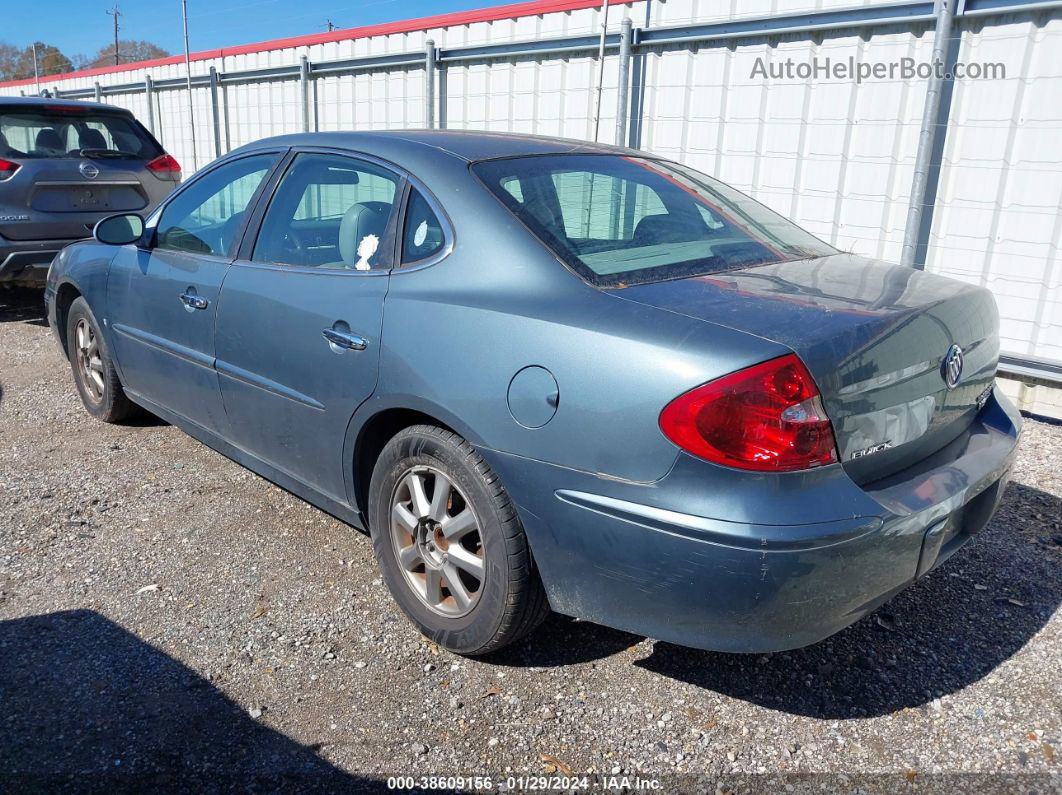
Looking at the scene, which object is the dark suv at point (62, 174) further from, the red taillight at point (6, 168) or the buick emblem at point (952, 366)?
the buick emblem at point (952, 366)

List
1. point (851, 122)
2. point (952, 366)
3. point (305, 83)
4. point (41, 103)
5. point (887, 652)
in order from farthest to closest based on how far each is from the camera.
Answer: point (305, 83)
point (41, 103)
point (851, 122)
point (887, 652)
point (952, 366)

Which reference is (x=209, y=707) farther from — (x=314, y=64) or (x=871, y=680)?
(x=314, y=64)

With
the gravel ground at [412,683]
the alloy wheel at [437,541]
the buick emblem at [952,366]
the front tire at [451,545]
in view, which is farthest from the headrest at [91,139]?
the buick emblem at [952,366]

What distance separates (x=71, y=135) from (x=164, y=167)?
0.78 meters

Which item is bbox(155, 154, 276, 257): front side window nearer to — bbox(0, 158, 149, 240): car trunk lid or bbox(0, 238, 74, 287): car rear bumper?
bbox(0, 238, 74, 287): car rear bumper

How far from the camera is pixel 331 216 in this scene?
3.43 m

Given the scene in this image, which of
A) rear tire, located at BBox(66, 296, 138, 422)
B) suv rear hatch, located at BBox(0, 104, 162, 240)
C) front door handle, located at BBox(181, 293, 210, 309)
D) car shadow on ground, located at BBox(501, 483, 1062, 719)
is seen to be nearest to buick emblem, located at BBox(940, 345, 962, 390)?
car shadow on ground, located at BBox(501, 483, 1062, 719)

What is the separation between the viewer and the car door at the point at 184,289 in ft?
12.1

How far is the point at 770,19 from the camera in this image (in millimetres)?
6059

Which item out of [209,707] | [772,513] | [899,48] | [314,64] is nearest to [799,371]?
[772,513]

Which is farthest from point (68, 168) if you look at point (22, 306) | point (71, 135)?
point (22, 306)

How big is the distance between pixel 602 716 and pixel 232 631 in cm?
130

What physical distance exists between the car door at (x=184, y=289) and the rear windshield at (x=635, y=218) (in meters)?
1.29

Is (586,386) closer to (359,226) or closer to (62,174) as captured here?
(359,226)
